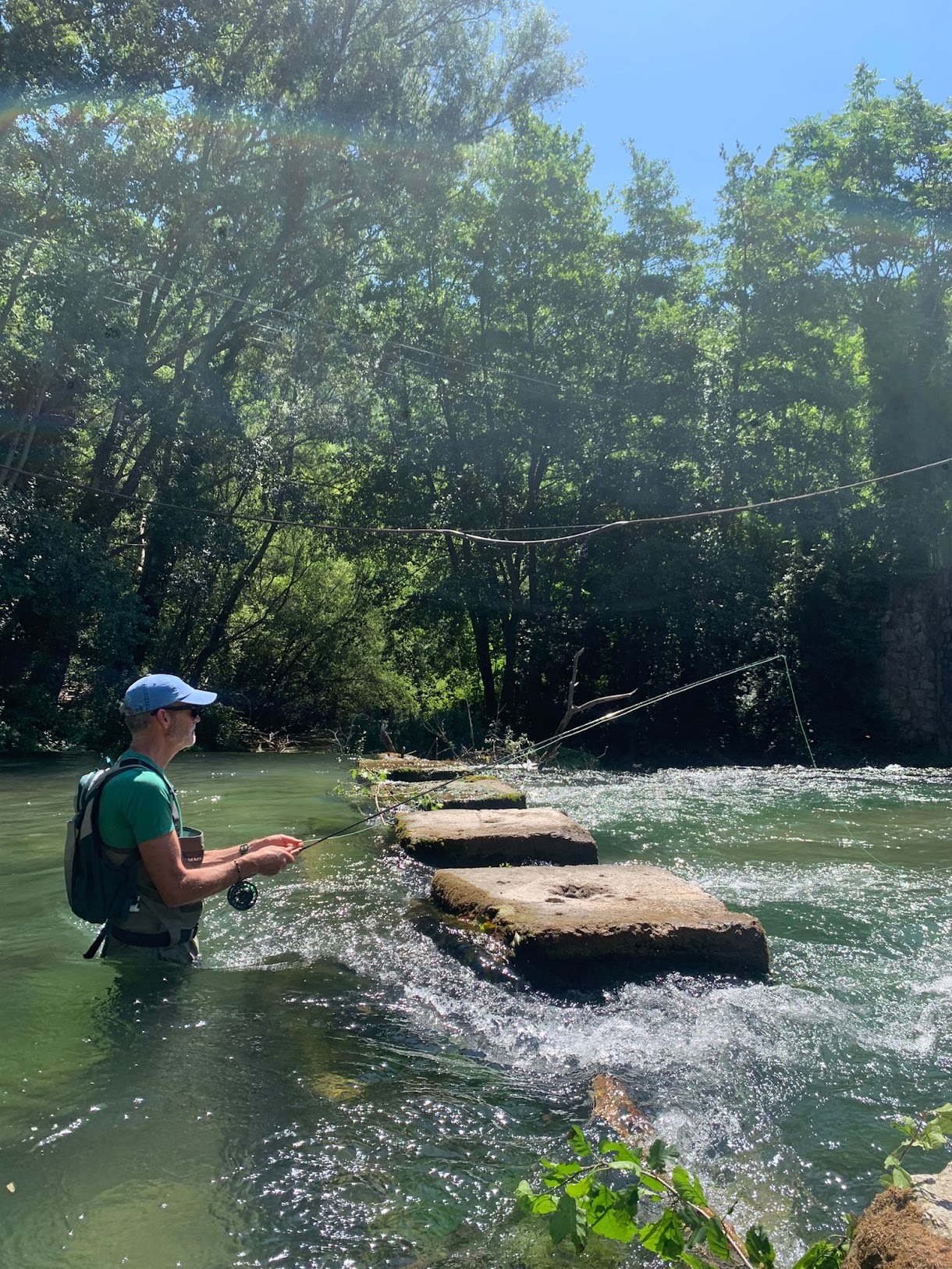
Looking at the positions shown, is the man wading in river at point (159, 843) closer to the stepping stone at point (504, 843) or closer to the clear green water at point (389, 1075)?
the clear green water at point (389, 1075)

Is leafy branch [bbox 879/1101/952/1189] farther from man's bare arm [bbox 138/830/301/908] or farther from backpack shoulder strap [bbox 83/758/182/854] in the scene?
backpack shoulder strap [bbox 83/758/182/854]

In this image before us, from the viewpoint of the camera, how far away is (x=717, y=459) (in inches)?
867

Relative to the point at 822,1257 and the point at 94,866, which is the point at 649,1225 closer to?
the point at 822,1257

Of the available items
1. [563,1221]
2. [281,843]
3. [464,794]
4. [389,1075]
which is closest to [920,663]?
[464,794]

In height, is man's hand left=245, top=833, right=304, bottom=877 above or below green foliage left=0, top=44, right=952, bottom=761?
below

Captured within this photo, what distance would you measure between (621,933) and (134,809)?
200cm

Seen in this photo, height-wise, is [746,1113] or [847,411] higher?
[847,411]

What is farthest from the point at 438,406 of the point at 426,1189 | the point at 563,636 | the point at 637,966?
the point at 426,1189

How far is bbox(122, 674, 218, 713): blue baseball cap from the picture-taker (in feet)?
12.2

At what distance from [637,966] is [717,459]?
62.5ft

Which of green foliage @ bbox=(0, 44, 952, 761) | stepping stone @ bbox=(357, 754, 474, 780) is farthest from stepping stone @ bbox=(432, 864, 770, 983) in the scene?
green foliage @ bbox=(0, 44, 952, 761)

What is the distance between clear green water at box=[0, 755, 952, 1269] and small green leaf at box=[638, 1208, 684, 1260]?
43 cm

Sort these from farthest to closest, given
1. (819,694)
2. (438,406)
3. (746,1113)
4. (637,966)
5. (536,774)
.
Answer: (438,406)
(819,694)
(536,774)
(637,966)
(746,1113)

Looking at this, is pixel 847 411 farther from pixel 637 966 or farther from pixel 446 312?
pixel 637 966
